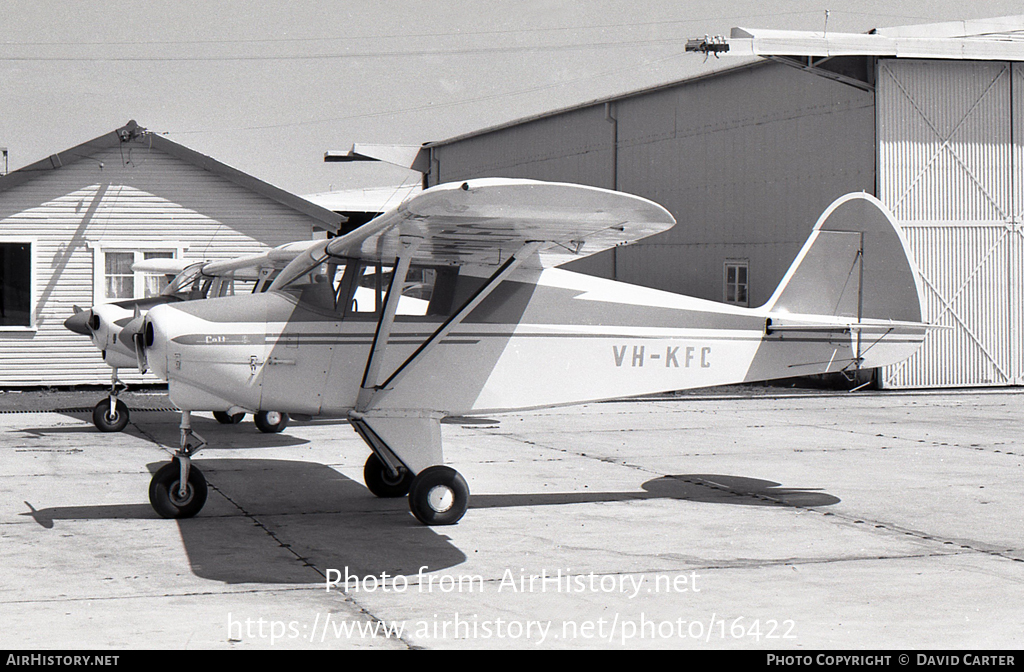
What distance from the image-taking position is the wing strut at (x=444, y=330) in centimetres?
824

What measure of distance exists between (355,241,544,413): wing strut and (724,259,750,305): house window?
15.4 m

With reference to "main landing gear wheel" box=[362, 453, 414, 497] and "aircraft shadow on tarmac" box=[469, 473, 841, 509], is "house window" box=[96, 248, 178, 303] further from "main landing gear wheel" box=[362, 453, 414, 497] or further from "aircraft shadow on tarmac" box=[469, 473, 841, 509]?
"aircraft shadow on tarmac" box=[469, 473, 841, 509]

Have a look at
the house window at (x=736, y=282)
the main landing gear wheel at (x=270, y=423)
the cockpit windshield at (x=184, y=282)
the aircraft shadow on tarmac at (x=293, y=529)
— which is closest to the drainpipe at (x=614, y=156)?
the house window at (x=736, y=282)

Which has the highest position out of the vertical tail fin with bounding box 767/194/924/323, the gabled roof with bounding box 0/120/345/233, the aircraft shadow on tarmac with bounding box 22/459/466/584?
the gabled roof with bounding box 0/120/345/233

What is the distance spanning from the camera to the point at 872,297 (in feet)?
31.3

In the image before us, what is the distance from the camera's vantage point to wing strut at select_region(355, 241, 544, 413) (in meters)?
8.24

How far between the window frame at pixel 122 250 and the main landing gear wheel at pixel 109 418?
5883 millimetres

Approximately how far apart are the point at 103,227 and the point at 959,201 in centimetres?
1609

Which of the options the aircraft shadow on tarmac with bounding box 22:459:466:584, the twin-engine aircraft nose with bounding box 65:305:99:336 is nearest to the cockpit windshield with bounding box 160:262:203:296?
the twin-engine aircraft nose with bounding box 65:305:99:336

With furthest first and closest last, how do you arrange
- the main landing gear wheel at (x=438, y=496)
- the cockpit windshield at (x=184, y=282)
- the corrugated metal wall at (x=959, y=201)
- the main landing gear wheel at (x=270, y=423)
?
1. the corrugated metal wall at (x=959, y=201)
2. the cockpit windshield at (x=184, y=282)
3. the main landing gear wheel at (x=270, y=423)
4. the main landing gear wheel at (x=438, y=496)

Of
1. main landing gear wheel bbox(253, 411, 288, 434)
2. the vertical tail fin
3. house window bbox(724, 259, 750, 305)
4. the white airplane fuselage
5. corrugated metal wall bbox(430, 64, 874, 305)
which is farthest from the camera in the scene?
house window bbox(724, 259, 750, 305)

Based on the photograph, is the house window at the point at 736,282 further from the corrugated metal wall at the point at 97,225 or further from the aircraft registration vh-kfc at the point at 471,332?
the aircraft registration vh-kfc at the point at 471,332

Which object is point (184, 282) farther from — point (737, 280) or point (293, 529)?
point (737, 280)
